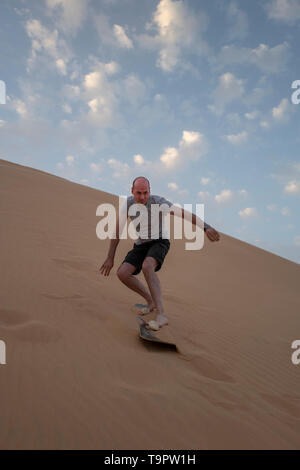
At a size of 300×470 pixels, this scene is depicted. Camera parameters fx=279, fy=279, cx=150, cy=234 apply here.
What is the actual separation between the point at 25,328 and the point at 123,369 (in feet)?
2.80

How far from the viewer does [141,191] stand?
3.19 m

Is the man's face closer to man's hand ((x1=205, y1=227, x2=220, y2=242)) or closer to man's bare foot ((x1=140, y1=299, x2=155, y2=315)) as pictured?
man's hand ((x1=205, y1=227, x2=220, y2=242))

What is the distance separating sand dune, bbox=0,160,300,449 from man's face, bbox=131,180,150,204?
4.40ft

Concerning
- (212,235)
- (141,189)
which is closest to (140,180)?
(141,189)

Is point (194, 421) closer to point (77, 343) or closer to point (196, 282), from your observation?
point (77, 343)

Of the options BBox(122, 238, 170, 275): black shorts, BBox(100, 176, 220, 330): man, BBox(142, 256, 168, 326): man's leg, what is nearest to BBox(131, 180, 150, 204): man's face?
BBox(100, 176, 220, 330): man

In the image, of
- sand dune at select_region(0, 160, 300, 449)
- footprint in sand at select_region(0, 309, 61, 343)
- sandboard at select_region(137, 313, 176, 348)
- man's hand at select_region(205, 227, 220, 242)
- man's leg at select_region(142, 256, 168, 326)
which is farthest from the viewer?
man's leg at select_region(142, 256, 168, 326)

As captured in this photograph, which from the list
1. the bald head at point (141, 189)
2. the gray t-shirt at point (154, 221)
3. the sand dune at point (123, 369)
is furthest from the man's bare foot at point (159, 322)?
the bald head at point (141, 189)

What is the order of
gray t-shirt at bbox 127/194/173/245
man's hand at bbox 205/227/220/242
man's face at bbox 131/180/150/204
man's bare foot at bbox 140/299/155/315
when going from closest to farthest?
man's hand at bbox 205/227/220/242
man's face at bbox 131/180/150/204
gray t-shirt at bbox 127/194/173/245
man's bare foot at bbox 140/299/155/315

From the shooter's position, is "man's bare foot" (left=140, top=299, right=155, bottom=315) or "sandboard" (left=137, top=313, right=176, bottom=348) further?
"man's bare foot" (left=140, top=299, right=155, bottom=315)

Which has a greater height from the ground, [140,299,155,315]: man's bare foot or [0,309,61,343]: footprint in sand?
[140,299,155,315]: man's bare foot

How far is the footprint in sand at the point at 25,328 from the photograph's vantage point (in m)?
2.07

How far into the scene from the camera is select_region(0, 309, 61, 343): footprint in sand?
6.81 feet

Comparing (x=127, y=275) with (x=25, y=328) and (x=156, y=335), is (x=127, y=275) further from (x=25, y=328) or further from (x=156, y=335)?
(x=25, y=328)
